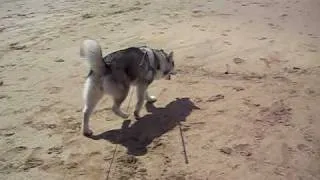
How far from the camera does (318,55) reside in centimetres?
690

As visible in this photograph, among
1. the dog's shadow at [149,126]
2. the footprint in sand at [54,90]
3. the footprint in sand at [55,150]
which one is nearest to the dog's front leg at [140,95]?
the dog's shadow at [149,126]

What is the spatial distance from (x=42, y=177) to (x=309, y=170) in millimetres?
2556

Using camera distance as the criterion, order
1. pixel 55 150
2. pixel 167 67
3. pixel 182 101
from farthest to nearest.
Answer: pixel 167 67 → pixel 182 101 → pixel 55 150

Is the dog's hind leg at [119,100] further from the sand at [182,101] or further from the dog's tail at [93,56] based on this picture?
the dog's tail at [93,56]

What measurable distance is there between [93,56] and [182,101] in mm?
1519

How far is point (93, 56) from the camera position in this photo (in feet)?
15.3

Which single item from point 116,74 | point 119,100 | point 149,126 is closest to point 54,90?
point 119,100

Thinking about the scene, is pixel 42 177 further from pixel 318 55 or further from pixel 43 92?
pixel 318 55

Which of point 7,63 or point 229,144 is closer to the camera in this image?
point 229,144

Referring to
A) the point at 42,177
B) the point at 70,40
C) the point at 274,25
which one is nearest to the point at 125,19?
the point at 70,40

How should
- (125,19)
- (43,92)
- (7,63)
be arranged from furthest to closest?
1. (125,19)
2. (7,63)
3. (43,92)

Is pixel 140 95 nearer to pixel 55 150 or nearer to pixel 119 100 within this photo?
pixel 119 100

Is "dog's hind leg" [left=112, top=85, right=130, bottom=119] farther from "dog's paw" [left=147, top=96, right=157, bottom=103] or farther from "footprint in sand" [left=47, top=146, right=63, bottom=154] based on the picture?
"footprint in sand" [left=47, top=146, right=63, bottom=154]

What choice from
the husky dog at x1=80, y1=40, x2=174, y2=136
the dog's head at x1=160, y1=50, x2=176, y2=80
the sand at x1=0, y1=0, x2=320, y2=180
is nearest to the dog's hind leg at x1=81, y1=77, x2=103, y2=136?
the husky dog at x1=80, y1=40, x2=174, y2=136
